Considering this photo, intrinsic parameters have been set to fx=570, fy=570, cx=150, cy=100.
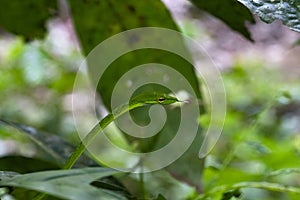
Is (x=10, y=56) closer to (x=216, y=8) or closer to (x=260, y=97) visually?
(x=260, y=97)

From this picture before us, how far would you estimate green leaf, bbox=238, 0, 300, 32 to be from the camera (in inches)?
19.9

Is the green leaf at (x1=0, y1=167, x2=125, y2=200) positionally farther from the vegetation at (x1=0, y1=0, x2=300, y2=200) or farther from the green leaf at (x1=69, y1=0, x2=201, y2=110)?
the green leaf at (x1=69, y1=0, x2=201, y2=110)

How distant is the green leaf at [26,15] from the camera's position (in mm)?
895

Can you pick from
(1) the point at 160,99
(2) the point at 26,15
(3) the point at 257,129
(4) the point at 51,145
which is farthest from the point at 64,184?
(3) the point at 257,129

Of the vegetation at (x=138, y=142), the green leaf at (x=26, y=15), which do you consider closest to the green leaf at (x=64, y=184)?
the vegetation at (x=138, y=142)

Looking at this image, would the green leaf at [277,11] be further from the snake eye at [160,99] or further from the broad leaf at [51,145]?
the broad leaf at [51,145]

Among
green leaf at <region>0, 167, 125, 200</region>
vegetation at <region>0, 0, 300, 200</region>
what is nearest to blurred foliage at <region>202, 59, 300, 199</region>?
vegetation at <region>0, 0, 300, 200</region>

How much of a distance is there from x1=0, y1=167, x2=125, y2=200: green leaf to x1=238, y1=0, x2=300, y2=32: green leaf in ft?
0.67

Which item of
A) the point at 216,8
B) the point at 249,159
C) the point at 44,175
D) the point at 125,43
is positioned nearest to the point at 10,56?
the point at 249,159

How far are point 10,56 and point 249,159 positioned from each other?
1.37m

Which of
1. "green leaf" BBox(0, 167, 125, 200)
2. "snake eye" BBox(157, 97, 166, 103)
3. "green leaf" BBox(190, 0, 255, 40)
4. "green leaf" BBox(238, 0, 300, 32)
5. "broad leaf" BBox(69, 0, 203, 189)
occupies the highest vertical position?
"green leaf" BBox(238, 0, 300, 32)

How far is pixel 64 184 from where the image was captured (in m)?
0.43

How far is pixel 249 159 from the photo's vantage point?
1295 mm

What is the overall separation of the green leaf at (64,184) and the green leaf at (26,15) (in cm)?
47
